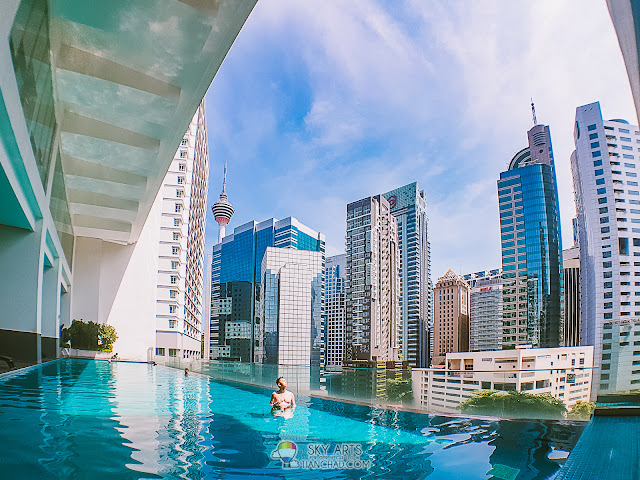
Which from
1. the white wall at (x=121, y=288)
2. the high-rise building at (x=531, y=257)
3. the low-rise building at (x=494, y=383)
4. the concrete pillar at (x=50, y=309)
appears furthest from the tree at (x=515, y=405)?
the high-rise building at (x=531, y=257)

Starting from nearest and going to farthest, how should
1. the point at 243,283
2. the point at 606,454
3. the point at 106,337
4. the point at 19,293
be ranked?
the point at 606,454
the point at 19,293
the point at 106,337
the point at 243,283

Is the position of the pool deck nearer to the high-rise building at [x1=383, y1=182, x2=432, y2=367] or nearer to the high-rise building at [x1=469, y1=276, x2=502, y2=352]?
the high-rise building at [x1=383, y1=182, x2=432, y2=367]

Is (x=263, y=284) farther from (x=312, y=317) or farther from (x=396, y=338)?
(x=396, y=338)

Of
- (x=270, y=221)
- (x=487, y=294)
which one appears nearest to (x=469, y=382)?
(x=270, y=221)

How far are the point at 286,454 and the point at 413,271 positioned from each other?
11845 cm

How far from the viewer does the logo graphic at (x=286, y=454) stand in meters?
4.88

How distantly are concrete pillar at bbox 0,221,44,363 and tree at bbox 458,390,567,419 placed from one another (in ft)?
33.9

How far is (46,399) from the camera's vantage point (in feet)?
26.5

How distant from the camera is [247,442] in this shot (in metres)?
5.97

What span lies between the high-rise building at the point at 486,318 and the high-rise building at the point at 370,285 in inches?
1241

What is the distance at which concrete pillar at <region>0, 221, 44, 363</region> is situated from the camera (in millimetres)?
10633

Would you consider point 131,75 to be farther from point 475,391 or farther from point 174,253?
point 174,253

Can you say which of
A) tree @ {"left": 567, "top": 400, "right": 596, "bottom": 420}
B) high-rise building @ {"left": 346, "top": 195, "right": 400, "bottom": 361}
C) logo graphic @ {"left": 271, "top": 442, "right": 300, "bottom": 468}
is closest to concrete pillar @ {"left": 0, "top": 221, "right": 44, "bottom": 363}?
logo graphic @ {"left": 271, "top": 442, "right": 300, "bottom": 468}

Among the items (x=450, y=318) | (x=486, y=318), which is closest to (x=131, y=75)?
(x=450, y=318)
